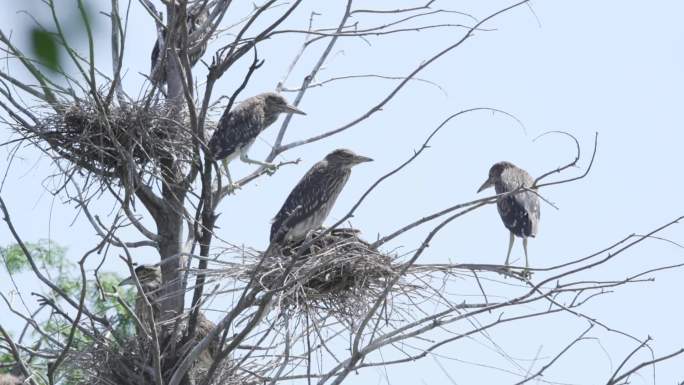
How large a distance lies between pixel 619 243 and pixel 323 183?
3.69 m

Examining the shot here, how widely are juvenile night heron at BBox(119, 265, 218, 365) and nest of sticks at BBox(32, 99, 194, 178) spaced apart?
2.26 ft

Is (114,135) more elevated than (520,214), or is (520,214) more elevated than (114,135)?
(520,214)

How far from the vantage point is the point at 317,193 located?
23.5 ft

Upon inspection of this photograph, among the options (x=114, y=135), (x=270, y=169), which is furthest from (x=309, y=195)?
(x=114, y=135)

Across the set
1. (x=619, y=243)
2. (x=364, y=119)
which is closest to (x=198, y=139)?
(x=364, y=119)

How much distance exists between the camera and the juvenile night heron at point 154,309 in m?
5.76

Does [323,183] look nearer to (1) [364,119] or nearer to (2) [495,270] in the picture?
(1) [364,119]

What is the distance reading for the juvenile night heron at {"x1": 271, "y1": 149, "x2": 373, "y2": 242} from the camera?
700 cm

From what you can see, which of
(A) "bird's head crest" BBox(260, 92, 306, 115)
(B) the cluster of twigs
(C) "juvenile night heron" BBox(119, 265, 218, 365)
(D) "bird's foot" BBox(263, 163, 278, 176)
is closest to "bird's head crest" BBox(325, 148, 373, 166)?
(D) "bird's foot" BBox(263, 163, 278, 176)

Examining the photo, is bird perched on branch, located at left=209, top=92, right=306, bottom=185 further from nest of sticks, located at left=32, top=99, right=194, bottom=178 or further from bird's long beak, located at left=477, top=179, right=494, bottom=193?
bird's long beak, located at left=477, top=179, right=494, bottom=193

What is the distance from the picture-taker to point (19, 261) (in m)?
8.28

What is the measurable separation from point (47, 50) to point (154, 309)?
5101 millimetres

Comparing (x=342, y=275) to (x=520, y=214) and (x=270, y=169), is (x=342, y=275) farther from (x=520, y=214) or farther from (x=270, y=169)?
(x=520, y=214)

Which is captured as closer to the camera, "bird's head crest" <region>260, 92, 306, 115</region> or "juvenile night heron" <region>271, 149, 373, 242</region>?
"juvenile night heron" <region>271, 149, 373, 242</region>
